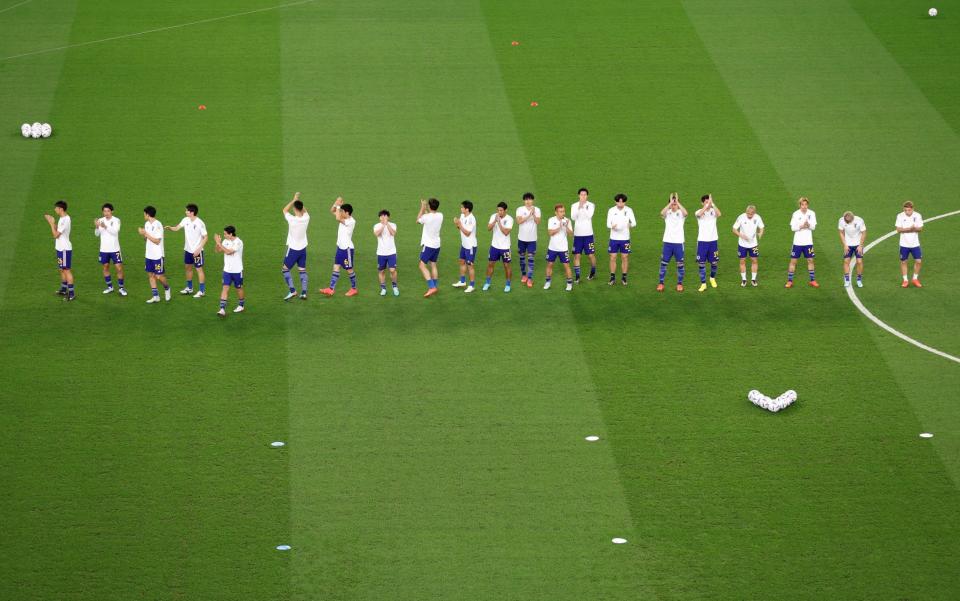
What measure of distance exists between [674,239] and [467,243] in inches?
170

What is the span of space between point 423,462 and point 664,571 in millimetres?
4530

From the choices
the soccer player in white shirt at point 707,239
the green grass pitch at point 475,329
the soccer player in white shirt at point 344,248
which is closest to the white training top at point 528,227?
the green grass pitch at point 475,329

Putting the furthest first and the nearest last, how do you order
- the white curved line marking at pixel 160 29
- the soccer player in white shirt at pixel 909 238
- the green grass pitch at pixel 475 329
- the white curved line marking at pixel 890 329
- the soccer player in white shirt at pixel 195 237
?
the white curved line marking at pixel 160 29, the soccer player in white shirt at pixel 909 238, the soccer player in white shirt at pixel 195 237, the white curved line marking at pixel 890 329, the green grass pitch at pixel 475 329

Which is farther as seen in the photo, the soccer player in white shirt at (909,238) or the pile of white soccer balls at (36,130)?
the pile of white soccer balls at (36,130)

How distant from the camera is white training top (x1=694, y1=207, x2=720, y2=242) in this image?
2703cm

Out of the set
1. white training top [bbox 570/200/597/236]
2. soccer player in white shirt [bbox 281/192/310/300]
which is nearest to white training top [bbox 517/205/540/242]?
white training top [bbox 570/200/597/236]

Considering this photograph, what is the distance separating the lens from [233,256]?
84.7 feet

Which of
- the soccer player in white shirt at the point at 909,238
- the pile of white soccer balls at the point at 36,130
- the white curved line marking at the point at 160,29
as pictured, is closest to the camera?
the soccer player in white shirt at the point at 909,238

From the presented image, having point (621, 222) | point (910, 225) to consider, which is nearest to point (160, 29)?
point (621, 222)

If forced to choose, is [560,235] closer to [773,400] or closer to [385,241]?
[385,241]

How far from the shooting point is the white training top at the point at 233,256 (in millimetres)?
25750

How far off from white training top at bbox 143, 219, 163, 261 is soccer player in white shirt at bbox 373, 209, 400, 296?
4.32 meters

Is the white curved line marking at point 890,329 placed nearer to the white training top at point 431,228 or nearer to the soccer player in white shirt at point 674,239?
the soccer player in white shirt at point 674,239

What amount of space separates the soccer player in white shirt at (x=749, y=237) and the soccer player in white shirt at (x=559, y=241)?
3.53 metres
